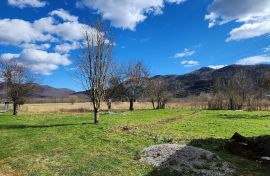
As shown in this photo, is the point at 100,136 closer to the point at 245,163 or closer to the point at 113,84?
the point at 245,163

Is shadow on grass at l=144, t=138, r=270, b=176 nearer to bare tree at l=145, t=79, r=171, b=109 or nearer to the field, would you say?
the field

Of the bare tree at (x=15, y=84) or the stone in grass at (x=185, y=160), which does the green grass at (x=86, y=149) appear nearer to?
the stone in grass at (x=185, y=160)

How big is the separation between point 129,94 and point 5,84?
88.8 feet

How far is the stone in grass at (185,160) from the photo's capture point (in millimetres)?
19328

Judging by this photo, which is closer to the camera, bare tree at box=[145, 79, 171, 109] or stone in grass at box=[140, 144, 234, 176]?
stone in grass at box=[140, 144, 234, 176]

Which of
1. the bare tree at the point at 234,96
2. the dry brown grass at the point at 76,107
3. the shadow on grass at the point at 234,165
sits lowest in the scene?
the shadow on grass at the point at 234,165

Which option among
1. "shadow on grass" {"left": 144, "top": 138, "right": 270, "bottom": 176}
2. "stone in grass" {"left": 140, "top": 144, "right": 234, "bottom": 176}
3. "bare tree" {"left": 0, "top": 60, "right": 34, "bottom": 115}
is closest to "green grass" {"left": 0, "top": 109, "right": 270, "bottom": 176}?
"shadow on grass" {"left": 144, "top": 138, "right": 270, "bottom": 176}

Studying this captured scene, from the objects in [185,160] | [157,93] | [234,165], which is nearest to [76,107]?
[157,93]

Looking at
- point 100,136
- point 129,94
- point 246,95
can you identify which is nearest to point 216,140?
point 100,136

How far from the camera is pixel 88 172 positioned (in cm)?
1931

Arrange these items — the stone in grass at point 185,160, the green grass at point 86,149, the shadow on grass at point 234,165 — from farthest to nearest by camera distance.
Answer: the green grass at point 86,149
the stone in grass at point 185,160
the shadow on grass at point 234,165

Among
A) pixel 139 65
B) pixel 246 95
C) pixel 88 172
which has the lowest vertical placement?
pixel 88 172

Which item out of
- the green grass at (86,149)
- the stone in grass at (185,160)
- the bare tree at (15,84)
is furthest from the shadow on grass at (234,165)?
the bare tree at (15,84)

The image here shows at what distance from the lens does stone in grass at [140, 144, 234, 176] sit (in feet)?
63.4
